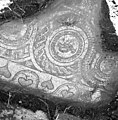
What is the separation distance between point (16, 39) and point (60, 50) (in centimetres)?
38

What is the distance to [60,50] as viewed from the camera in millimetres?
2469

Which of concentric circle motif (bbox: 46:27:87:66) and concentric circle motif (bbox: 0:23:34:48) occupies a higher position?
concentric circle motif (bbox: 0:23:34:48)

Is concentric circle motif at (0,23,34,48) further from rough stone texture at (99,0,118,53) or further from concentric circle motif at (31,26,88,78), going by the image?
rough stone texture at (99,0,118,53)

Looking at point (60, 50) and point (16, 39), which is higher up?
point (16, 39)

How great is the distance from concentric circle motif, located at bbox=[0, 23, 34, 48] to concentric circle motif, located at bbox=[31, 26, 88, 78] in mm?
76

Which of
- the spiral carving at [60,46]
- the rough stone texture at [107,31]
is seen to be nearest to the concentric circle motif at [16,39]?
the spiral carving at [60,46]

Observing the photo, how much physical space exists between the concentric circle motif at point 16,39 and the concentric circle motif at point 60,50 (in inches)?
3.0

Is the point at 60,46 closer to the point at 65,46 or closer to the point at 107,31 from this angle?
the point at 65,46

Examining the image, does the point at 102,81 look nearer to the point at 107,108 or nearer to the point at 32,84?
the point at 107,108

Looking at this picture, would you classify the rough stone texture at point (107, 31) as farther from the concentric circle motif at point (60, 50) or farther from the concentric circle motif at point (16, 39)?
the concentric circle motif at point (16, 39)

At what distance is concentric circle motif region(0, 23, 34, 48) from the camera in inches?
96.2

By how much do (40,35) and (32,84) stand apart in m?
0.42

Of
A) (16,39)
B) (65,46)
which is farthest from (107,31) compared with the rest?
(16,39)

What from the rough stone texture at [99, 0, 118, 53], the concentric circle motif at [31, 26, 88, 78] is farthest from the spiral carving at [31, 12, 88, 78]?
the rough stone texture at [99, 0, 118, 53]
